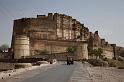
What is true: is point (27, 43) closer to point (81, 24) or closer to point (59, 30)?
point (59, 30)

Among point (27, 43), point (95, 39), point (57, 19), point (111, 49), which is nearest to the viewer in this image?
point (27, 43)

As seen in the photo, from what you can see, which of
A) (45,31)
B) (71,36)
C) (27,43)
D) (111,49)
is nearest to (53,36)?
(45,31)

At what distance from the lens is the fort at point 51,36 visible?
8681cm

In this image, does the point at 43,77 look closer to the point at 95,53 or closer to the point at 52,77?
the point at 52,77

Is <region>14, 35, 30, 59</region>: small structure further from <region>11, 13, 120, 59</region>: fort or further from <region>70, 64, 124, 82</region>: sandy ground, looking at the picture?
<region>70, 64, 124, 82</region>: sandy ground

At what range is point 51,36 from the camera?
104 m

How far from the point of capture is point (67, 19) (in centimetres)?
11200

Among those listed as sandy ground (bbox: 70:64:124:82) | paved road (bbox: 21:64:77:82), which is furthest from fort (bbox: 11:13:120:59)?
paved road (bbox: 21:64:77:82)

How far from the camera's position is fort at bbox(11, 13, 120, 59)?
86.8 m

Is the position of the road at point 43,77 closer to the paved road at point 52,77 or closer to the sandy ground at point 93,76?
the paved road at point 52,77

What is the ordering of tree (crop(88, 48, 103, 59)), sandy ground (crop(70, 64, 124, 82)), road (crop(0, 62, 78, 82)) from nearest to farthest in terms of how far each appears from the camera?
road (crop(0, 62, 78, 82)), sandy ground (crop(70, 64, 124, 82)), tree (crop(88, 48, 103, 59))

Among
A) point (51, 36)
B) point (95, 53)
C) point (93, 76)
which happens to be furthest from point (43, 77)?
point (51, 36)

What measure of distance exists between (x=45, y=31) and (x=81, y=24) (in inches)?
854

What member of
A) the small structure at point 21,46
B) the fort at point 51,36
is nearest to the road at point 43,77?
the fort at point 51,36
